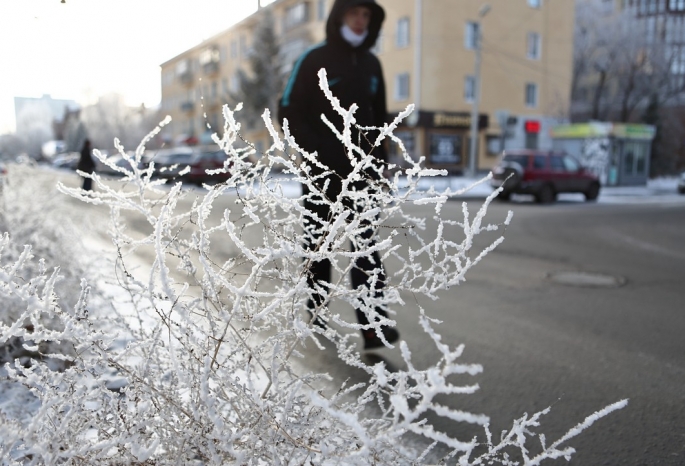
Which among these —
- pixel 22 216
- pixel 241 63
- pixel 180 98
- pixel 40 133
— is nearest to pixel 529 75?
pixel 241 63

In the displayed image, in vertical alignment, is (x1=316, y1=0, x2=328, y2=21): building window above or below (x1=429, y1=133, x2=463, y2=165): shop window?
above

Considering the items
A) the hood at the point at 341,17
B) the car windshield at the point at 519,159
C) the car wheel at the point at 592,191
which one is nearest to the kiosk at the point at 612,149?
the car wheel at the point at 592,191

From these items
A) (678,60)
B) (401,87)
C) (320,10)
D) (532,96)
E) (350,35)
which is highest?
(320,10)

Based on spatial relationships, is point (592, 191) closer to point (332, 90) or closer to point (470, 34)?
point (470, 34)

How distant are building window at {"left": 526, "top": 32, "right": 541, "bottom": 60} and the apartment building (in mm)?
54

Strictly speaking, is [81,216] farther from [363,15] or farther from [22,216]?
[363,15]

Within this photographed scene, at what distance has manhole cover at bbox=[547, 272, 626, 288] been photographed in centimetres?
529

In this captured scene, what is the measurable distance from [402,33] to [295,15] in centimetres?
1134

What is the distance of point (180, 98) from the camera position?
6197 cm

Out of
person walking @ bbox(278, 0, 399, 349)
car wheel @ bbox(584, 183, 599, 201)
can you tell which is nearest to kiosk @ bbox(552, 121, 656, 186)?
car wheel @ bbox(584, 183, 599, 201)

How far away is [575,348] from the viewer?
11.2 feet

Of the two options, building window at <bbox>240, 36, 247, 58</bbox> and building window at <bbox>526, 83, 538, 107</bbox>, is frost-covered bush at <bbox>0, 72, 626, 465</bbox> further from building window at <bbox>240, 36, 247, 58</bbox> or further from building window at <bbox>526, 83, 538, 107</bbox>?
building window at <bbox>240, 36, 247, 58</bbox>

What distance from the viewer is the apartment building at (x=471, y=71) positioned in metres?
28.4

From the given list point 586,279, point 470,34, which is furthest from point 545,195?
point 470,34
